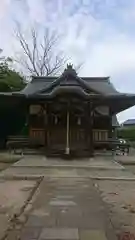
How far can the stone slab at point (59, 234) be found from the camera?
4.51 m

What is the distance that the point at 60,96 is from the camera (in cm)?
1873

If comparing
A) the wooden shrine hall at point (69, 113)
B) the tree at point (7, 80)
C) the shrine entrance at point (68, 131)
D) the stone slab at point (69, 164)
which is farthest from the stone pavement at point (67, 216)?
the tree at point (7, 80)

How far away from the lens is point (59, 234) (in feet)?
15.3

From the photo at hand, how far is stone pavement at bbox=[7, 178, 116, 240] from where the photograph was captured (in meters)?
4.65

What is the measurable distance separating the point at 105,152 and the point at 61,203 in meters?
14.4

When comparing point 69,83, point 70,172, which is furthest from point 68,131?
point 70,172

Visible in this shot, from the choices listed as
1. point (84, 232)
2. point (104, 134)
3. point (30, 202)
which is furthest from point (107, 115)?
point (84, 232)

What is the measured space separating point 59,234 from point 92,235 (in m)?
0.40

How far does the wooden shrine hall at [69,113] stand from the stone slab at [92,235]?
43.6 feet

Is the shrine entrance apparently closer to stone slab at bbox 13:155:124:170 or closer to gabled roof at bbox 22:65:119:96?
gabled roof at bbox 22:65:119:96

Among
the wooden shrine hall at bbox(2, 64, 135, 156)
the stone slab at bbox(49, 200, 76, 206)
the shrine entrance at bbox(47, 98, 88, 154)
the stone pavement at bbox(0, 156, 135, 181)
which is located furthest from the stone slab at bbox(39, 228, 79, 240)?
the shrine entrance at bbox(47, 98, 88, 154)

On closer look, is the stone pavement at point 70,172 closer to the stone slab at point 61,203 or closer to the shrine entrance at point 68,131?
the stone slab at point 61,203

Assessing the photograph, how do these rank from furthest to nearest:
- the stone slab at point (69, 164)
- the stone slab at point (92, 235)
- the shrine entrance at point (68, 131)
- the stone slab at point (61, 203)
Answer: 1. the shrine entrance at point (68, 131)
2. the stone slab at point (69, 164)
3. the stone slab at point (61, 203)
4. the stone slab at point (92, 235)

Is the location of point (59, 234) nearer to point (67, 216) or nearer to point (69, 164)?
point (67, 216)
